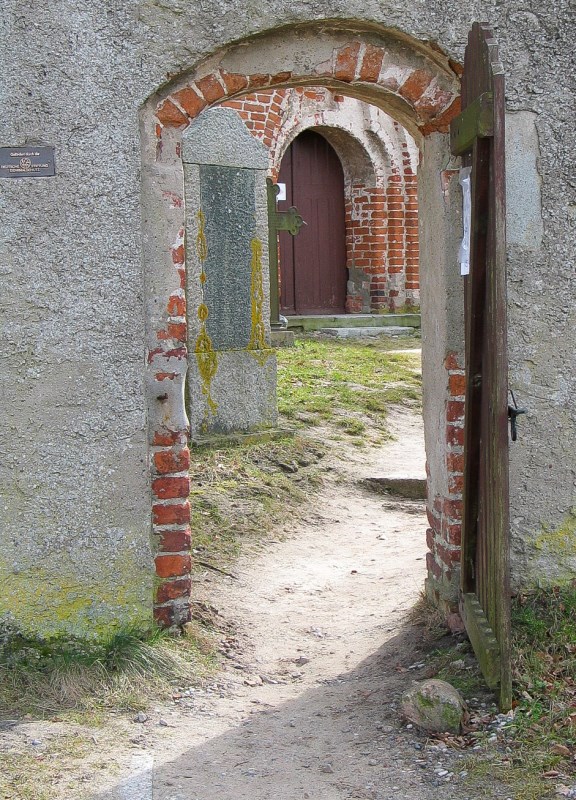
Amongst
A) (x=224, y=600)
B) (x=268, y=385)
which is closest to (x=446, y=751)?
(x=224, y=600)

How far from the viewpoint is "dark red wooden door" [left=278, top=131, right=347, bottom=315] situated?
47.0ft

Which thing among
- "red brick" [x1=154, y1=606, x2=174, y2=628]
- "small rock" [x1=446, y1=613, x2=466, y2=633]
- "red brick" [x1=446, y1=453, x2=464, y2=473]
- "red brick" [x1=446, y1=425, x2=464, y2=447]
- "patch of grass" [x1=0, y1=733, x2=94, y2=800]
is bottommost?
"patch of grass" [x1=0, y1=733, x2=94, y2=800]

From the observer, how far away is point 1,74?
3990 millimetres

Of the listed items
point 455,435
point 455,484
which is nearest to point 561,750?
point 455,484

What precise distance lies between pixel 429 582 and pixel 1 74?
9.89 feet

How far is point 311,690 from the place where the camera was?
13.9ft

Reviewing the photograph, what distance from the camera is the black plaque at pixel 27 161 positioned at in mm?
4004

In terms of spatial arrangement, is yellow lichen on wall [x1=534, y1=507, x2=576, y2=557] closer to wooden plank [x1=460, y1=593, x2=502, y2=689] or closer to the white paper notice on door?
wooden plank [x1=460, y1=593, x2=502, y2=689]

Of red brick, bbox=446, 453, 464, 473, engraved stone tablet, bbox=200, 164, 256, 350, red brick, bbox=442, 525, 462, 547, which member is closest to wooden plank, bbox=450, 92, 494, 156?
red brick, bbox=446, 453, 464, 473

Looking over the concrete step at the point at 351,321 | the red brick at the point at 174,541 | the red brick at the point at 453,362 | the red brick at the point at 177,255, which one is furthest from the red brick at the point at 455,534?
the concrete step at the point at 351,321

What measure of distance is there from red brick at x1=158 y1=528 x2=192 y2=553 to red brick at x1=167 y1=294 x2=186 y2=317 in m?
0.94

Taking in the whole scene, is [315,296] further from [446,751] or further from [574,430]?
[446,751]

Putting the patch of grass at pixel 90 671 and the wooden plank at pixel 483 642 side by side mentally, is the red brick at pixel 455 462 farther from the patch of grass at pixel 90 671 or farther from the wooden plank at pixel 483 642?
the patch of grass at pixel 90 671

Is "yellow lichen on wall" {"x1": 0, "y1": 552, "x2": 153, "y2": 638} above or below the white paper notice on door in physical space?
below
